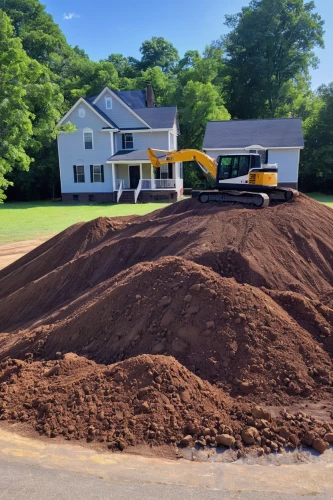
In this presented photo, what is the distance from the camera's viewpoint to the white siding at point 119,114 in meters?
37.4

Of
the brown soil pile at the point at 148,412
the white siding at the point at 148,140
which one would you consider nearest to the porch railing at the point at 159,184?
the white siding at the point at 148,140

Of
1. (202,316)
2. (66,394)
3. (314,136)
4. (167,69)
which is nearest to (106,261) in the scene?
(202,316)

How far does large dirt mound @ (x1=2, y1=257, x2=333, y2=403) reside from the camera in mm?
6027

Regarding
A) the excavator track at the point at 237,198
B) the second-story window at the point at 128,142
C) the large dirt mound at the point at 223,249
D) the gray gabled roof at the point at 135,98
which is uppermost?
the gray gabled roof at the point at 135,98

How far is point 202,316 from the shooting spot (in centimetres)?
660

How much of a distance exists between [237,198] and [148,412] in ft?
30.2

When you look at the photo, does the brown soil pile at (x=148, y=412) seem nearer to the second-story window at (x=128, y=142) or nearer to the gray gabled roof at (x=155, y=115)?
the gray gabled roof at (x=155, y=115)

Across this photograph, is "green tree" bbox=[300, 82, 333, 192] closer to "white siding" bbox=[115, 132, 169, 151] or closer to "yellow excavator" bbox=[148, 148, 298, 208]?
"white siding" bbox=[115, 132, 169, 151]

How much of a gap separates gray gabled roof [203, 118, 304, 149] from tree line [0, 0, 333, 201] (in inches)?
206

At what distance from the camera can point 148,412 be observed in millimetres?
5305

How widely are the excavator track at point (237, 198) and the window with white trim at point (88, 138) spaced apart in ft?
82.7

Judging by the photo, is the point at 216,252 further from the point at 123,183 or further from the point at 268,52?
the point at 268,52

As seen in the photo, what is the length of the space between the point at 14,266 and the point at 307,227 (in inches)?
337

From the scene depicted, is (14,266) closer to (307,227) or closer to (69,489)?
(307,227)
